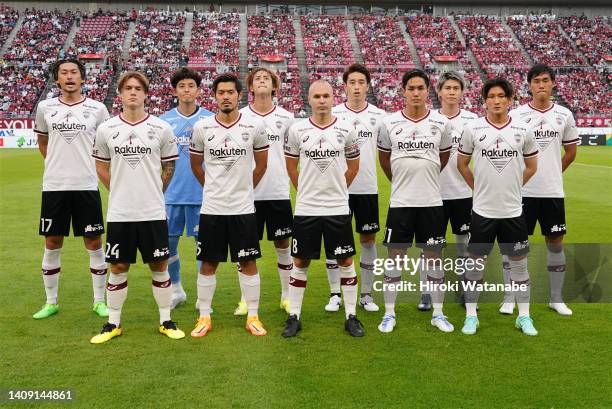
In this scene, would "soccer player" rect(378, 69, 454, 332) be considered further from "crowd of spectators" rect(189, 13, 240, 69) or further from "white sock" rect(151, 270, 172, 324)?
"crowd of spectators" rect(189, 13, 240, 69)

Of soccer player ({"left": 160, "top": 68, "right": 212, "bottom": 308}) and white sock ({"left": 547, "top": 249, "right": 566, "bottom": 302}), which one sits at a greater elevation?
soccer player ({"left": 160, "top": 68, "right": 212, "bottom": 308})

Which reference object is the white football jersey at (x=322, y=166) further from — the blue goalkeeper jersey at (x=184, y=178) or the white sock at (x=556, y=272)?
the white sock at (x=556, y=272)

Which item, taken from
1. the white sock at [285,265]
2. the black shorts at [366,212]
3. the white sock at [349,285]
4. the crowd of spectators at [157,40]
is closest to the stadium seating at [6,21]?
the crowd of spectators at [157,40]

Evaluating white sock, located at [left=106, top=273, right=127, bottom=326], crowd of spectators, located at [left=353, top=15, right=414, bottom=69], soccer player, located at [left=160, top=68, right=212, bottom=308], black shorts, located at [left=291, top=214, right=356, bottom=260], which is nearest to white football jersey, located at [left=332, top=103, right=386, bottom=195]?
black shorts, located at [left=291, top=214, right=356, bottom=260]

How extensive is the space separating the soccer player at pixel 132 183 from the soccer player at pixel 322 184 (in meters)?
1.26

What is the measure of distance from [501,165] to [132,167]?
3546 millimetres

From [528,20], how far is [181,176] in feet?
172

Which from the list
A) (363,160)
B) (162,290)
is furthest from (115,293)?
(363,160)

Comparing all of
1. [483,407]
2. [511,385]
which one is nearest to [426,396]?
[483,407]

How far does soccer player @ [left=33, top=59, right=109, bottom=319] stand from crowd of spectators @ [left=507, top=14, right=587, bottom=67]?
45.7 m

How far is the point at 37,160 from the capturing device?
23.9 metres

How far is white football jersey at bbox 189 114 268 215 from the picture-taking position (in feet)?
17.9

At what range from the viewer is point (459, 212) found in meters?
6.48

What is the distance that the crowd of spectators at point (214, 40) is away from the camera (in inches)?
1759
